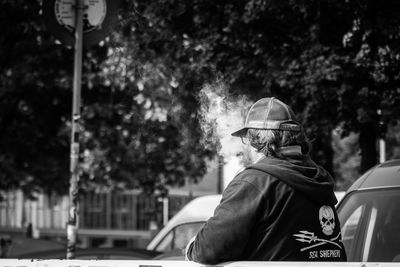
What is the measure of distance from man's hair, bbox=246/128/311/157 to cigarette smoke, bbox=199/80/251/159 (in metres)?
0.36

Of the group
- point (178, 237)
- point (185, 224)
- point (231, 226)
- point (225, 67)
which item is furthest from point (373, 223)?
point (178, 237)

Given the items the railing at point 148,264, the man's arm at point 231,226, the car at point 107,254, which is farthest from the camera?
the car at point 107,254

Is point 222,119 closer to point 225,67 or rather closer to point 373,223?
point 373,223

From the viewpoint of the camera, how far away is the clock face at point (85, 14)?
6316 millimetres

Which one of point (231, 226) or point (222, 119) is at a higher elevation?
point (222, 119)

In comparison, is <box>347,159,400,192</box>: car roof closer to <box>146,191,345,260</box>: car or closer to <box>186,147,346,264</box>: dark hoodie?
<box>186,147,346,264</box>: dark hoodie

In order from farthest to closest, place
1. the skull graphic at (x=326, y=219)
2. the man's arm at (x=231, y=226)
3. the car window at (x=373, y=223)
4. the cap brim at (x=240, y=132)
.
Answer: the car window at (x=373, y=223) < the cap brim at (x=240, y=132) < the skull graphic at (x=326, y=219) < the man's arm at (x=231, y=226)

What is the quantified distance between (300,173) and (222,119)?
1014mm

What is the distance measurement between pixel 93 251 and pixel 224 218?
20.4ft

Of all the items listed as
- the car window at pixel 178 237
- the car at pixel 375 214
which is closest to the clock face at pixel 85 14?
the car at pixel 375 214

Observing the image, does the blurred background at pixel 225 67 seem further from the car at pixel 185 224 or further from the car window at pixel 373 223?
the car window at pixel 373 223

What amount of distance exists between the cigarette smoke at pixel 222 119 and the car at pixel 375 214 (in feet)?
3.52

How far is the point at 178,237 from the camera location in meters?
9.42

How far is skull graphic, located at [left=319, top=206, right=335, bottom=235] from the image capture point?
122 inches
